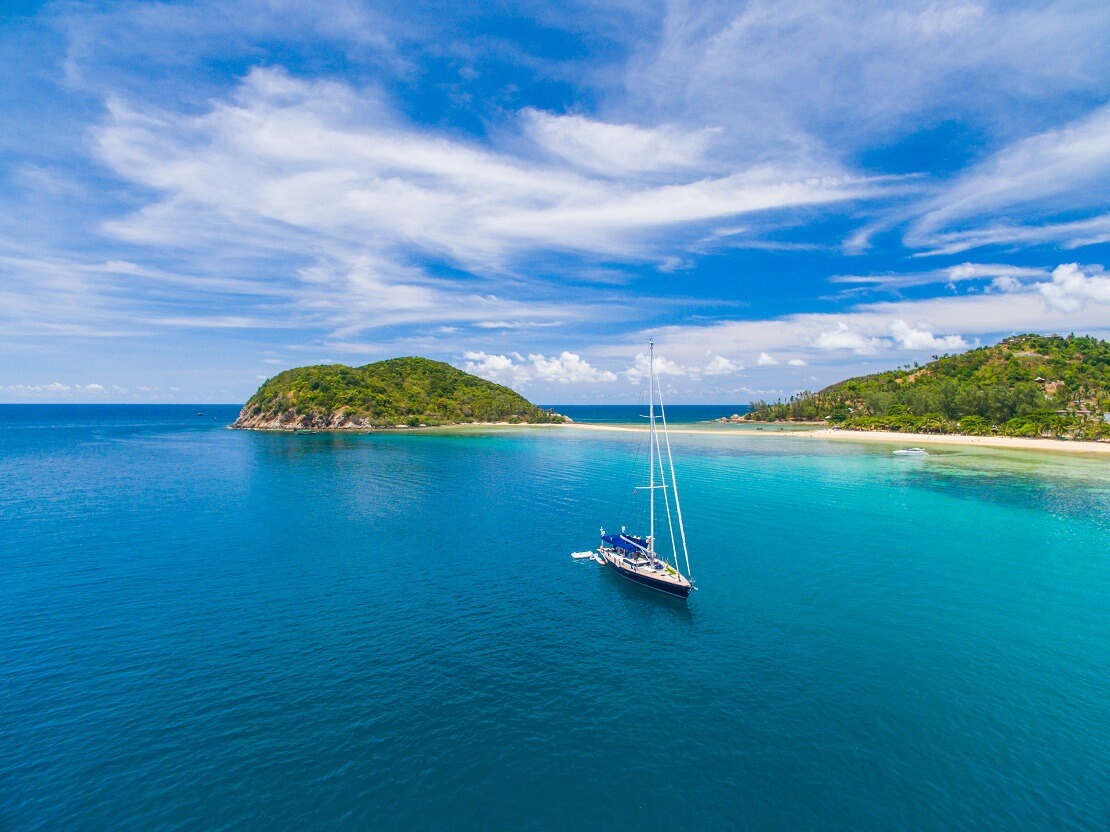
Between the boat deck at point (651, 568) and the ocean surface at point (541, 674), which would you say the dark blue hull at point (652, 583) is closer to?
the boat deck at point (651, 568)

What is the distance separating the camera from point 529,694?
28047 mm

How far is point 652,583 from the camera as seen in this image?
4312 centimetres

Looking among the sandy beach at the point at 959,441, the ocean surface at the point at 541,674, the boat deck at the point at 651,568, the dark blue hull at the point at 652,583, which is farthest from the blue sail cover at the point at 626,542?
the sandy beach at the point at 959,441

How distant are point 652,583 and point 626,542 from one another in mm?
8003

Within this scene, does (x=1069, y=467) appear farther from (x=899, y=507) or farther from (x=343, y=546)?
(x=343, y=546)

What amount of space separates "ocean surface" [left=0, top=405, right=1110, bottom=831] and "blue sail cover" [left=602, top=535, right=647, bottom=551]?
13.4 feet

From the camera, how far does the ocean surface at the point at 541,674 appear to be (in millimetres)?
20984

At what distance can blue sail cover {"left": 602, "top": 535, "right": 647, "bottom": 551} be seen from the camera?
5019 cm

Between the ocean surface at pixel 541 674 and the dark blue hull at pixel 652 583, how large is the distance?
1109 mm

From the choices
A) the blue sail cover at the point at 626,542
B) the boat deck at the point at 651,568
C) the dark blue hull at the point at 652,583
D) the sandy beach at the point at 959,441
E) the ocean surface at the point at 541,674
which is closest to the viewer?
the ocean surface at the point at 541,674

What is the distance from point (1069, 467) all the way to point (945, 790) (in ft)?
420

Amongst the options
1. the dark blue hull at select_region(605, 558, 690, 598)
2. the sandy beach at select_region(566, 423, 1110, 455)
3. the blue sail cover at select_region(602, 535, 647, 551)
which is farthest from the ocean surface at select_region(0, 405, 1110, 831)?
the sandy beach at select_region(566, 423, 1110, 455)

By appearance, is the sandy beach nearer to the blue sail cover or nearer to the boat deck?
the blue sail cover

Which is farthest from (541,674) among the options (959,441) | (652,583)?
(959,441)
